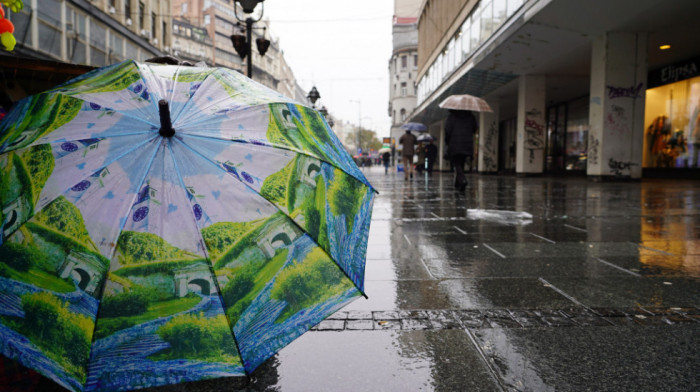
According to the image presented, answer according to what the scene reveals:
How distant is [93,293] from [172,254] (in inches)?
9.4

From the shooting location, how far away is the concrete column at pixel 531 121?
19.9 meters

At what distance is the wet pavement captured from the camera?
1.86 m

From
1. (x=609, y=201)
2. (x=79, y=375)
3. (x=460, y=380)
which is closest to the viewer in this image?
(x=79, y=375)

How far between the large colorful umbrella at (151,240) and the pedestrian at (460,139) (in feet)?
32.3

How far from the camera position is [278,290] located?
1503 millimetres

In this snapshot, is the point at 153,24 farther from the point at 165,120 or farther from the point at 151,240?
the point at 151,240

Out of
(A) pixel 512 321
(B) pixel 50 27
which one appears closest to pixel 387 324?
(A) pixel 512 321

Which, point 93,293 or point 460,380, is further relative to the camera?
point 460,380

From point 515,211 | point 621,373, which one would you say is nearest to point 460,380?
point 621,373

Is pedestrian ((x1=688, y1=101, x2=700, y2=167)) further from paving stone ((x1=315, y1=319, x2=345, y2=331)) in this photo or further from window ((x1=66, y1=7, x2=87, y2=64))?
window ((x1=66, y1=7, x2=87, y2=64))

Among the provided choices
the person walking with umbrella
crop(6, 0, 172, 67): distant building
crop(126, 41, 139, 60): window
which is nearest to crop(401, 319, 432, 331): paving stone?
the person walking with umbrella

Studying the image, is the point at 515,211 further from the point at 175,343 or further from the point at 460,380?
the point at 175,343

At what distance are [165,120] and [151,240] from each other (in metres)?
0.37

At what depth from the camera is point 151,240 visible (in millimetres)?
1354
